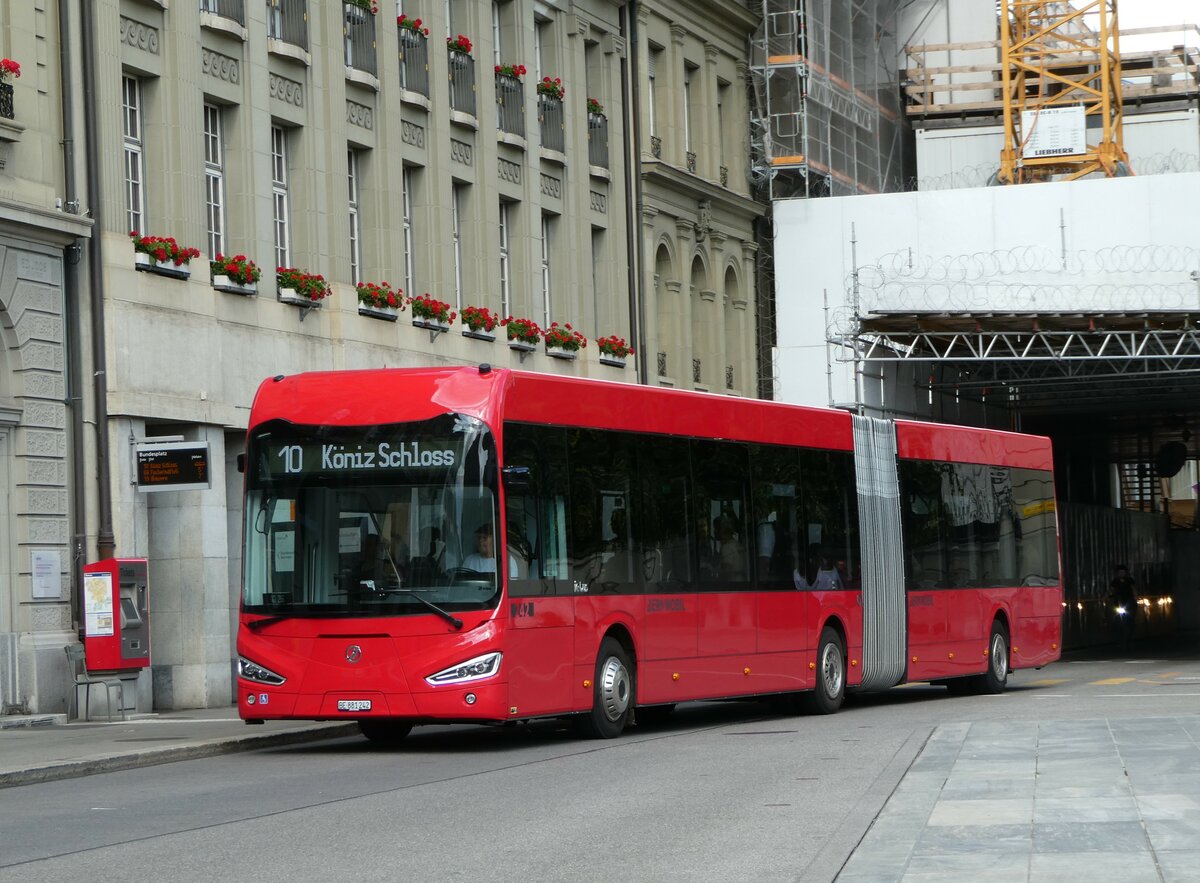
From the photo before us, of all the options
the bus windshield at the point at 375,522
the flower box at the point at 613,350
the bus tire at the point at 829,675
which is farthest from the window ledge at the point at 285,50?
the bus windshield at the point at 375,522

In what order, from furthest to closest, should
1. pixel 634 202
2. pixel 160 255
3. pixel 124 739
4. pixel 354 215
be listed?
1. pixel 634 202
2. pixel 354 215
3. pixel 160 255
4. pixel 124 739

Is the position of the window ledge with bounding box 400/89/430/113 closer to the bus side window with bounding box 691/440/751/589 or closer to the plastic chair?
the plastic chair

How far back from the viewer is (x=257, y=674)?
1789 centimetres

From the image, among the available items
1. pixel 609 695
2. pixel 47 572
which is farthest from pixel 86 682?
pixel 609 695

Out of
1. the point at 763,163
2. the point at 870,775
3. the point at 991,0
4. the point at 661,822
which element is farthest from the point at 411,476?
the point at 991,0

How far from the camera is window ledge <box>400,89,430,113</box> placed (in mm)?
31859

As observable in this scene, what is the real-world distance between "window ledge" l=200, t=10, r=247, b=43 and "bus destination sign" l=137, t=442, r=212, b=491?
5.62 m

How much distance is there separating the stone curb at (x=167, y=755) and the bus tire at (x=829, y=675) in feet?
16.2

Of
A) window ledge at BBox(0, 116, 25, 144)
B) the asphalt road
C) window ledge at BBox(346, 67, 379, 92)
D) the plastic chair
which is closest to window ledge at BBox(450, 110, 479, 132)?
window ledge at BBox(346, 67, 379, 92)

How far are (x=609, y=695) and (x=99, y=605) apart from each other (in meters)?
6.25

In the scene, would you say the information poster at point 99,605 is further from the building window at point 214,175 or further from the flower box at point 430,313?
the flower box at point 430,313

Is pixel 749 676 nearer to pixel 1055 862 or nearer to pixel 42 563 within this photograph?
pixel 42 563

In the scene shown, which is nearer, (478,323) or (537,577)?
(537,577)

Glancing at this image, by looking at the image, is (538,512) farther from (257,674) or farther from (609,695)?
(257,674)
